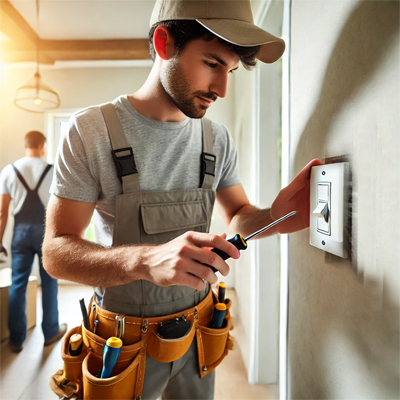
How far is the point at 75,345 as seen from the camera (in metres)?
0.58

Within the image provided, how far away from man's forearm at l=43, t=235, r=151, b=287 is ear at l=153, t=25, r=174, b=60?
42cm

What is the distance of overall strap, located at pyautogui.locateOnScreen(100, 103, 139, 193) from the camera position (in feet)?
1.82

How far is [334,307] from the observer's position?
15.3 inches

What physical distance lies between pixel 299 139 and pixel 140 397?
65 cm

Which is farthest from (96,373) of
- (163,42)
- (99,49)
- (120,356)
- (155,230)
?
(99,49)

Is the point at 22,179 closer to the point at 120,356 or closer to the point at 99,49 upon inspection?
the point at 99,49

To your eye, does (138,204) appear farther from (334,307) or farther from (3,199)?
(3,199)

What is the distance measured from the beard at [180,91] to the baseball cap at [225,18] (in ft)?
0.28

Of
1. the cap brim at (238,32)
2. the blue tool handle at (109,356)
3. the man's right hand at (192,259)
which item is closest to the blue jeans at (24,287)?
the blue tool handle at (109,356)

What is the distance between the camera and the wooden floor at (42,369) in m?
0.80

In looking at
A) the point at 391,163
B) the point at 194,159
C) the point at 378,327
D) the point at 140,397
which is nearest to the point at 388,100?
the point at 391,163

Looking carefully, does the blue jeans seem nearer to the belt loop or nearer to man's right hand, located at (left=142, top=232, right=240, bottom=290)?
the belt loop

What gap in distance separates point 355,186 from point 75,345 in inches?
25.0

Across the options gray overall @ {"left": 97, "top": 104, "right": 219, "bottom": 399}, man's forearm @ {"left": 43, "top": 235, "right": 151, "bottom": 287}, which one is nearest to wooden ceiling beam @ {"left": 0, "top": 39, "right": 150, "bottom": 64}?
gray overall @ {"left": 97, "top": 104, "right": 219, "bottom": 399}
